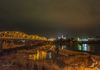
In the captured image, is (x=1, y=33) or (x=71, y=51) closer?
(x=1, y=33)

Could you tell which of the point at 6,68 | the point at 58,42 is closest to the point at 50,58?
the point at 6,68

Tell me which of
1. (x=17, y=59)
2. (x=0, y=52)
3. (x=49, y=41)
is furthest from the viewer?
(x=17, y=59)

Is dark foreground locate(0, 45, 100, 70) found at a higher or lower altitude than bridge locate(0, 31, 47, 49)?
lower

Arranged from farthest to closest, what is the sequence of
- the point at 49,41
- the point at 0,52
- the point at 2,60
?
the point at 2,60 < the point at 49,41 < the point at 0,52

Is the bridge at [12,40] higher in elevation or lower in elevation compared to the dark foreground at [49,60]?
higher

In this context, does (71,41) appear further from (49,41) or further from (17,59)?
(17,59)

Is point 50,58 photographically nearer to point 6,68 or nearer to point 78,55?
point 78,55

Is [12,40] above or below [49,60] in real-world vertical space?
above

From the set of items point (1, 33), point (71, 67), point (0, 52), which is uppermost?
point (1, 33)

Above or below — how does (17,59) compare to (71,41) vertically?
below

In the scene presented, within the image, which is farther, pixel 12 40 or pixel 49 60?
pixel 49 60
